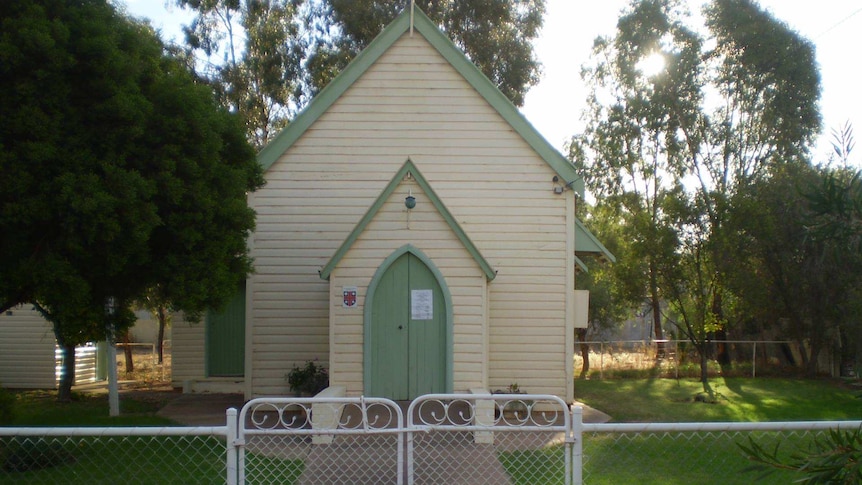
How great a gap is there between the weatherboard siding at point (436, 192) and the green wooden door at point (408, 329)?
259 centimetres

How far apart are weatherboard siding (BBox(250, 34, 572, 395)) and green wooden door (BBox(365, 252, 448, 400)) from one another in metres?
2.59

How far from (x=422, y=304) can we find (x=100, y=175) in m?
5.15

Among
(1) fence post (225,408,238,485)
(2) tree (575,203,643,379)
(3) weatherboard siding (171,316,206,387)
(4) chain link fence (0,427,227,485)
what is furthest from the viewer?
(2) tree (575,203,643,379)

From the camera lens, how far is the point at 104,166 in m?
8.20

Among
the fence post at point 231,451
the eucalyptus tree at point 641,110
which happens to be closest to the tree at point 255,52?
the eucalyptus tree at point 641,110

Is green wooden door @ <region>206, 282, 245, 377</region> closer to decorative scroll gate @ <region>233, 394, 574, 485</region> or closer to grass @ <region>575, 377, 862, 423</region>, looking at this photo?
decorative scroll gate @ <region>233, 394, 574, 485</region>

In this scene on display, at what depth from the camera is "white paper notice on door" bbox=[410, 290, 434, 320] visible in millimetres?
11734

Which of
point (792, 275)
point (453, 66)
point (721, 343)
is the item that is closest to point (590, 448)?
point (453, 66)

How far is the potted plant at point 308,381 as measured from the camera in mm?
13594

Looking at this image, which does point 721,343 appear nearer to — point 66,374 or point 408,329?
point 408,329


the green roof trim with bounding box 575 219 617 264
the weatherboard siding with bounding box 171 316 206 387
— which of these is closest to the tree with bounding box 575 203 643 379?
the green roof trim with bounding box 575 219 617 264

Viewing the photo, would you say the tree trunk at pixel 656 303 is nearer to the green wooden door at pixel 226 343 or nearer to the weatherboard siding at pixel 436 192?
the weatherboard siding at pixel 436 192

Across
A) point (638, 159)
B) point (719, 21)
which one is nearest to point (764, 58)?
point (719, 21)

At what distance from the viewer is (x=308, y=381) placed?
44.8 ft
